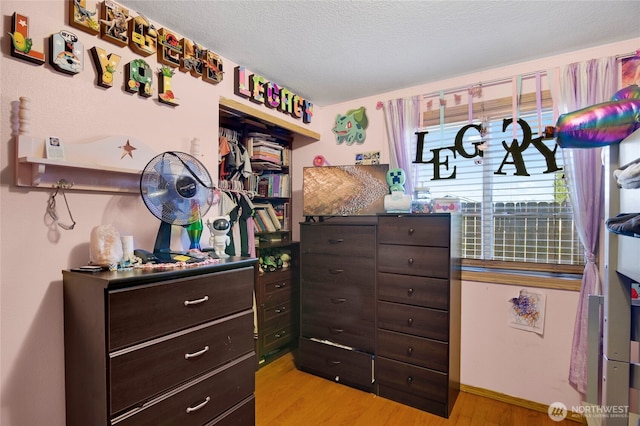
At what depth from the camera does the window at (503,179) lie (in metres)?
2.16

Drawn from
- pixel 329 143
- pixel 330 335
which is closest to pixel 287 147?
pixel 329 143

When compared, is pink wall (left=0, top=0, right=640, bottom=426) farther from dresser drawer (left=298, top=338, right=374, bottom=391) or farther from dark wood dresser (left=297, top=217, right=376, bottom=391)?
dresser drawer (left=298, top=338, right=374, bottom=391)

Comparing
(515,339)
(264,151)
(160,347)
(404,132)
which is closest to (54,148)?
(160,347)

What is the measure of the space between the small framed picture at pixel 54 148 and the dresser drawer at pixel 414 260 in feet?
6.08

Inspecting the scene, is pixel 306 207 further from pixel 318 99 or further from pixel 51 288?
pixel 51 288

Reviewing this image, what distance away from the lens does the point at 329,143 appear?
3100 mm

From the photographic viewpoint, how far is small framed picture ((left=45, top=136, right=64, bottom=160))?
52.9 inches

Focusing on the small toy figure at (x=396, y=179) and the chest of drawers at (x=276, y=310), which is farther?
the chest of drawers at (x=276, y=310)

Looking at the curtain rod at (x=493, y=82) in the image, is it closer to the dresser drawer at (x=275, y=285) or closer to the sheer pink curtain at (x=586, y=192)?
the sheer pink curtain at (x=586, y=192)

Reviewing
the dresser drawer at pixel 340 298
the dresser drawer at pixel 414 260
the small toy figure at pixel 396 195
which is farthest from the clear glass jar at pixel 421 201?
the dresser drawer at pixel 340 298

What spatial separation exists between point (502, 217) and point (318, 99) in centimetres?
182

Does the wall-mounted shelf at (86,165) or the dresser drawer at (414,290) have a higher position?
the wall-mounted shelf at (86,165)

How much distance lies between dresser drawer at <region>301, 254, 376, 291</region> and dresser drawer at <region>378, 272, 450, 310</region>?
11 centimetres

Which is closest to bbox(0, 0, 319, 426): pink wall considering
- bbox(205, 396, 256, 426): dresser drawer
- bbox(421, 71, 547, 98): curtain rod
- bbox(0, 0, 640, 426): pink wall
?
bbox(0, 0, 640, 426): pink wall
